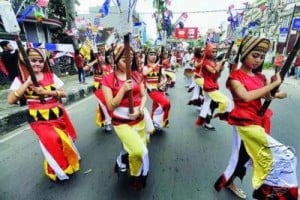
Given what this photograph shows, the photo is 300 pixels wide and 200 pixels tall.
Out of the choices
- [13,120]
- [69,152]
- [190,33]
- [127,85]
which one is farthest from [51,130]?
[190,33]

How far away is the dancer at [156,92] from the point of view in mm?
5691

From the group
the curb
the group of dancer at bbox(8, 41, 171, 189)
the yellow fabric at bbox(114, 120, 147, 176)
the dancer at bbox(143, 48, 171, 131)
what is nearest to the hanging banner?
the group of dancer at bbox(8, 41, 171, 189)

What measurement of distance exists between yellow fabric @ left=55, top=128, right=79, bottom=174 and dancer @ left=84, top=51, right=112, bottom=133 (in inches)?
81.4

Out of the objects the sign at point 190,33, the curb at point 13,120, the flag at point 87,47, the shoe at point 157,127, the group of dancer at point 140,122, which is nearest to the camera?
the group of dancer at point 140,122

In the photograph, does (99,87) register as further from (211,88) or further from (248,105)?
(248,105)

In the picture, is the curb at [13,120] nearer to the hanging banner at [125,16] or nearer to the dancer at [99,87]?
the dancer at [99,87]

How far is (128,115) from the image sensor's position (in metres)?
3.13

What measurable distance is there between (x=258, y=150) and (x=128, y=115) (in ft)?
4.63

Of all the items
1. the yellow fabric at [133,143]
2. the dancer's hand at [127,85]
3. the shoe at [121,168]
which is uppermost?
the dancer's hand at [127,85]

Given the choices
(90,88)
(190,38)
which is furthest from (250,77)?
(190,38)

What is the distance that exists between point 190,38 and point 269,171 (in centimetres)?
3906

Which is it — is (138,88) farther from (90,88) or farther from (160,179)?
(90,88)

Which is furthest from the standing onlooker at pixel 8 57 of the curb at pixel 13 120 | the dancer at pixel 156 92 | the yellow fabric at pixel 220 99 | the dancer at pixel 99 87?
the yellow fabric at pixel 220 99

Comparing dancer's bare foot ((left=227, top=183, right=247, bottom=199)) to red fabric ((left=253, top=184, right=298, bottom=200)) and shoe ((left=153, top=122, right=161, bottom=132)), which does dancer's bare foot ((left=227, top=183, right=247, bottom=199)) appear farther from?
shoe ((left=153, top=122, right=161, bottom=132))
